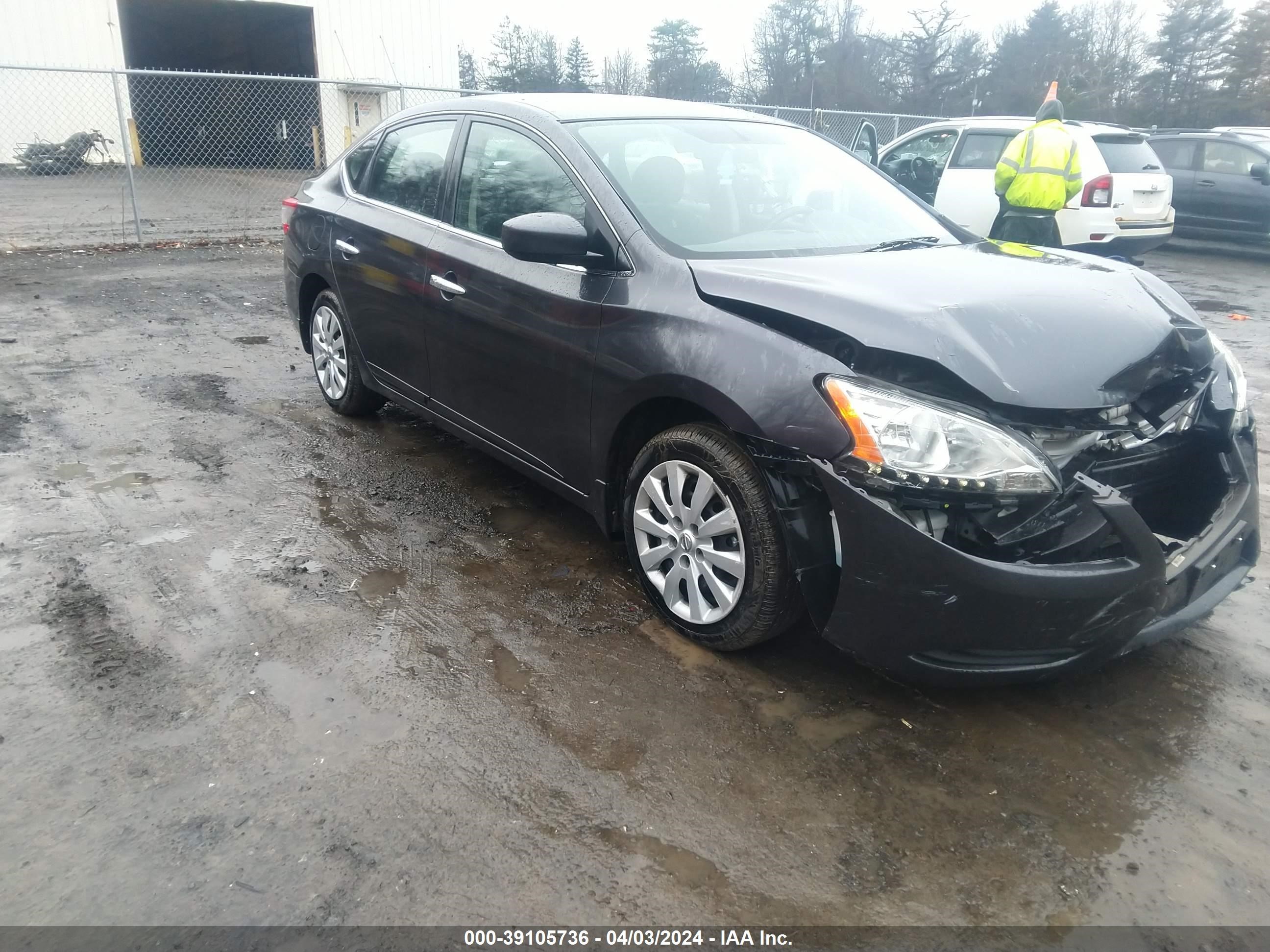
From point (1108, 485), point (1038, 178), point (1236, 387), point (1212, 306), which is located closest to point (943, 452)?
point (1108, 485)

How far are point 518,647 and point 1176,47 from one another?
45107 mm

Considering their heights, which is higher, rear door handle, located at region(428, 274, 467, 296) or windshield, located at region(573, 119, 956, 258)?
windshield, located at region(573, 119, 956, 258)

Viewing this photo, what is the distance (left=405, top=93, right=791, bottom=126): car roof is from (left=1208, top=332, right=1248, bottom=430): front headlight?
212 cm

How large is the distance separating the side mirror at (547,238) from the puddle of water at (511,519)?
130 centimetres

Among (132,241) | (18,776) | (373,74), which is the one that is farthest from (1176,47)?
(18,776)

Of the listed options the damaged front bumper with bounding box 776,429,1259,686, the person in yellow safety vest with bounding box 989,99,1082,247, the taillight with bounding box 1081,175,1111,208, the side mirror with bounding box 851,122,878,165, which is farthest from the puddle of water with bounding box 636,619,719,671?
the taillight with bounding box 1081,175,1111,208

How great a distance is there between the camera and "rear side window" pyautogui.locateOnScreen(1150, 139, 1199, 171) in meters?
13.5

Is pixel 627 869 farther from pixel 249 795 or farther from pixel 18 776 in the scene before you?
pixel 18 776

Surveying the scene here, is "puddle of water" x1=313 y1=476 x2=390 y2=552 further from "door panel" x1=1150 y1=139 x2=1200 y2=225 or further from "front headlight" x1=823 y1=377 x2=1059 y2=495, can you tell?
"door panel" x1=1150 y1=139 x2=1200 y2=225

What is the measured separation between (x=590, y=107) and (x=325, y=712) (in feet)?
8.67

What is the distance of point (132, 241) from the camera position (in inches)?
472

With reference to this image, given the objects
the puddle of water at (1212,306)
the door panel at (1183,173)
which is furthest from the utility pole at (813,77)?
the puddle of water at (1212,306)

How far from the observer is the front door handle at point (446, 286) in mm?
3914

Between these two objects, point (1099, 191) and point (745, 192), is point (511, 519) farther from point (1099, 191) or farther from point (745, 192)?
point (1099, 191)
